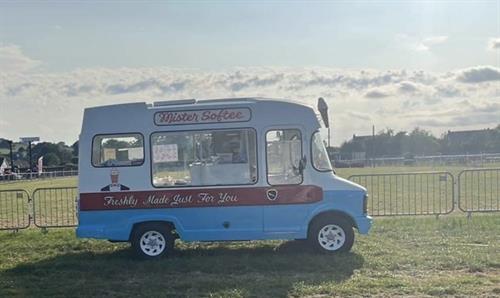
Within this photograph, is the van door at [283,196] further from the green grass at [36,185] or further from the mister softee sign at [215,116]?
the green grass at [36,185]

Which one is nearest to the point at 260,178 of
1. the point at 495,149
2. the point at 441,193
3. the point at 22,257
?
the point at 22,257

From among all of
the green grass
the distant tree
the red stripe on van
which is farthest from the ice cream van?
the distant tree

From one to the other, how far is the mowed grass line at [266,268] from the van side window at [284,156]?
Answer: 4.41 feet

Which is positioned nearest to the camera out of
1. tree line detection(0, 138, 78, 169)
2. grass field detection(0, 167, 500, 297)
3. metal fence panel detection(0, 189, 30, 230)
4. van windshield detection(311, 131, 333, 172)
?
grass field detection(0, 167, 500, 297)

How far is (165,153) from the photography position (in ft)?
32.5

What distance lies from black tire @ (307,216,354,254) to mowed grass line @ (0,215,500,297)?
205 mm

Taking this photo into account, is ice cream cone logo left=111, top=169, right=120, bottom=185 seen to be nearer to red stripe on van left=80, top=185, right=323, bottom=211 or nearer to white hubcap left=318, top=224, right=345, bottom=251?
red stripe on van left=80, top=185, right=323, bottom=211

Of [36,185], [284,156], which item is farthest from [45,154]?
[284,156]

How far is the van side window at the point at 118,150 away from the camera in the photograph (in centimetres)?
988

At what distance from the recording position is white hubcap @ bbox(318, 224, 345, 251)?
986 centimetres

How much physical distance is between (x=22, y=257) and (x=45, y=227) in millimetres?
3846

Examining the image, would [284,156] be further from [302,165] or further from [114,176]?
[114,176]

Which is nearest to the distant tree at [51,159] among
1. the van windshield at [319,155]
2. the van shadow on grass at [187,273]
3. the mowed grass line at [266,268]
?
the mowed grass line at [266,268]

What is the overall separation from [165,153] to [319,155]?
271cm
